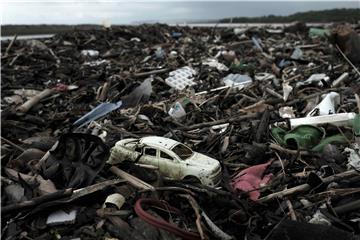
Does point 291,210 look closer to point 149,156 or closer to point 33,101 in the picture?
point 149,156

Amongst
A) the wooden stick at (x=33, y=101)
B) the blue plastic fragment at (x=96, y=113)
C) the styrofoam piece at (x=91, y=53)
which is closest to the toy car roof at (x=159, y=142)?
the blue plastic fragment at (x=96, y=113)

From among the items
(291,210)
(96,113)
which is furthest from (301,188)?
(96,113)

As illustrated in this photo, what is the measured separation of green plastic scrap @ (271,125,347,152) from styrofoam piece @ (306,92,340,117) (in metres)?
1.03

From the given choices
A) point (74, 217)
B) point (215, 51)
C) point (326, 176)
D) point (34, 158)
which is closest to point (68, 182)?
point (74, 217)

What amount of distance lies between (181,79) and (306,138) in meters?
6.84

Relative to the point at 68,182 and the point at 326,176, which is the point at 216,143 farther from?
the point at 68,182

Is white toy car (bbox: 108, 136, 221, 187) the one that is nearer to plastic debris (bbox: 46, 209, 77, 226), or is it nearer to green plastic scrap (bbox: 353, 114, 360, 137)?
plastic debris (bbox: 46, 209, 77, 226)

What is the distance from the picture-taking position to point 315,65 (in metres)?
14.9

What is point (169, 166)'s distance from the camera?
6426 mm

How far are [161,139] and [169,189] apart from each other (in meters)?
1.27

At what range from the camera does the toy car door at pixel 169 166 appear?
6.34m

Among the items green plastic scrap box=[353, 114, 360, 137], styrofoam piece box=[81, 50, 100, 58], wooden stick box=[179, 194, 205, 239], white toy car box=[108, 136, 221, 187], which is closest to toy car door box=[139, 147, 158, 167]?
white toy car box=[108, 136, 221, 187]

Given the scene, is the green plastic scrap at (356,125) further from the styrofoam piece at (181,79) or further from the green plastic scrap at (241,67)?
the green plastic scrap at (241,67)

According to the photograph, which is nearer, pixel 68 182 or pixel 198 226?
pixel 198 226
